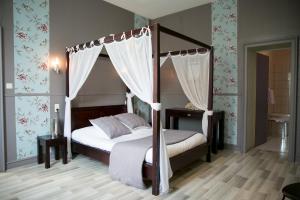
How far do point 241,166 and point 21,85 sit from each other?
13.1 ft

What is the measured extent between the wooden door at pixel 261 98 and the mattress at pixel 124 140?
2056 mm

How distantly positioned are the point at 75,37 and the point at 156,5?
2.04m

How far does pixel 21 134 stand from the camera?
359 cm

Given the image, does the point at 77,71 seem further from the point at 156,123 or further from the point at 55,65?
the point at 156,123

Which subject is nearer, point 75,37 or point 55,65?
point 55,65

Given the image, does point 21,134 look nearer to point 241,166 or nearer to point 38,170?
point 38,170

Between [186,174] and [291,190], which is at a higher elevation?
[291,190]

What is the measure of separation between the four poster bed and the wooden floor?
23cm

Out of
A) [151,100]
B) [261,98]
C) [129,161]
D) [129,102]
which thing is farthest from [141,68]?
[261,98]

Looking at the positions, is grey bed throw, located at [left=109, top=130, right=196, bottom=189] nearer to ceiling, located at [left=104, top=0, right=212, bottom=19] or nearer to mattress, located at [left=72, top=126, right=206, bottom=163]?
mattress, located at [left=72, top=126, right=206, bottom=163]

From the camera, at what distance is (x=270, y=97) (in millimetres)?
6188

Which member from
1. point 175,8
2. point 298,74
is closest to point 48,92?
point 175,8

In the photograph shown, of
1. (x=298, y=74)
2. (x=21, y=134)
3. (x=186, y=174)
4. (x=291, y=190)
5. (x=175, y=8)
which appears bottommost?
(x=186, y=174)

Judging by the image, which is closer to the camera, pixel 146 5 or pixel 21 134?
pixel 21 134
